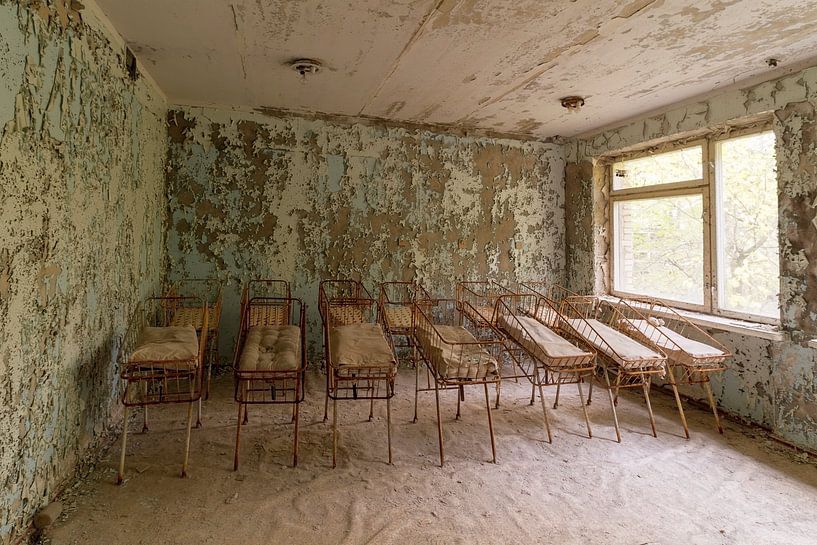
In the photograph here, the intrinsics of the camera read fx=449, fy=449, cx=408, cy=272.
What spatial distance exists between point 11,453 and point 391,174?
3610 millimetres

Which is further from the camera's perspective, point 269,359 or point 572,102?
point 572,102

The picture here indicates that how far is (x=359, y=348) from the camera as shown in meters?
2.73

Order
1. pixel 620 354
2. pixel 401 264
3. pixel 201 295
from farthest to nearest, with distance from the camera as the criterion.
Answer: pixel 401 264 → pixel 201 295 → pixel 620 354

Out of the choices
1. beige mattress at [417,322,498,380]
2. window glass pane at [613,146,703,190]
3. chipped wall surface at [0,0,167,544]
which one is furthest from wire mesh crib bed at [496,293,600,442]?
chipped wall surface at [0,0,167,544]

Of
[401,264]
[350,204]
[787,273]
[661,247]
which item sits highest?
[350,204]

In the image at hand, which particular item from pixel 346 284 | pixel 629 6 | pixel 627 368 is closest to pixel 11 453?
pixel 346 284

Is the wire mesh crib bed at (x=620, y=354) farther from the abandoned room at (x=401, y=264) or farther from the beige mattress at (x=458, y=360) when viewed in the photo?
the beige mattress at (x=458, y=360)

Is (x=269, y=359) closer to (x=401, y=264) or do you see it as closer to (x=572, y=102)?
(x=401, y=264)

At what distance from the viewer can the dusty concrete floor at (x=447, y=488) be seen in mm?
2066

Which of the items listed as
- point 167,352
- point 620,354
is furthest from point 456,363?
point 167,352

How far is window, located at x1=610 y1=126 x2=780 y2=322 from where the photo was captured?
11.1 feet

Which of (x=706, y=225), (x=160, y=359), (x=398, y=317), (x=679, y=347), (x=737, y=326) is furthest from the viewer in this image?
(x=398, y=317)

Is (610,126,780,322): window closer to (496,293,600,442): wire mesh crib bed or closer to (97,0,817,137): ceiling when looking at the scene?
(97,0,817,137): ceiling

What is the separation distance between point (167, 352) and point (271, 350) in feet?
1.88
